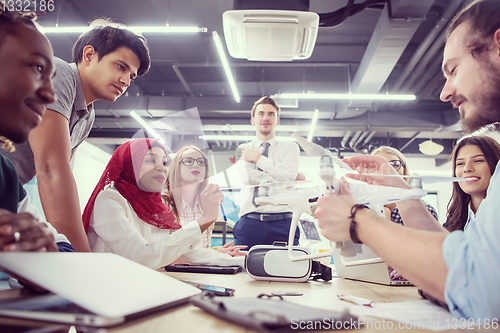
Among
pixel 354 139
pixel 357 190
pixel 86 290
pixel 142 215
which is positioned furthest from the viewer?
pixel 354 139

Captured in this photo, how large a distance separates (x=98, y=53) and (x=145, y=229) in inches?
33.8

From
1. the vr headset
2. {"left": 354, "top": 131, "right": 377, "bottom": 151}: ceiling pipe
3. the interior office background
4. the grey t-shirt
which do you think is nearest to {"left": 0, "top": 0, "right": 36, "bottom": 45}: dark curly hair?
the grey t-shirt

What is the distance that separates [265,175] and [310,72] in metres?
4.50

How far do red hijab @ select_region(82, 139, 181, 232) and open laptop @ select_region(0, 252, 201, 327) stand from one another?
868 millimetres

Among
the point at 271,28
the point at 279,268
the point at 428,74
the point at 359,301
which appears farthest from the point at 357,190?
the point at 428,74

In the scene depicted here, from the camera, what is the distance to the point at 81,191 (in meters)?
6.30

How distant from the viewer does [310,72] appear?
6.04 metres

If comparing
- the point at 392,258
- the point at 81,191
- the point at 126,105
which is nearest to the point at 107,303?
the point at 392,258

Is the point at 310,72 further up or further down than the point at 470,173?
further up

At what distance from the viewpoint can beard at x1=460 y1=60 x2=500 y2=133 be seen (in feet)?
2.19

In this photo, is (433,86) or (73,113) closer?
(73,113)

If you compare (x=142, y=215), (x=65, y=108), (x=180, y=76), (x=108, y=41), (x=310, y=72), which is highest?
(x=310, y=72)

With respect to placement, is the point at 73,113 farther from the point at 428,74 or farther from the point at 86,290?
the point at 428,74

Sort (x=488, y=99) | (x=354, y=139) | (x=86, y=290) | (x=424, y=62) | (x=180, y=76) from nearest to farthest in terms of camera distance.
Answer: (x=86, y=290) → (x=488, y=99) → (x=424, y=62) → (x=180, y=76) → (x=354, y=139)
